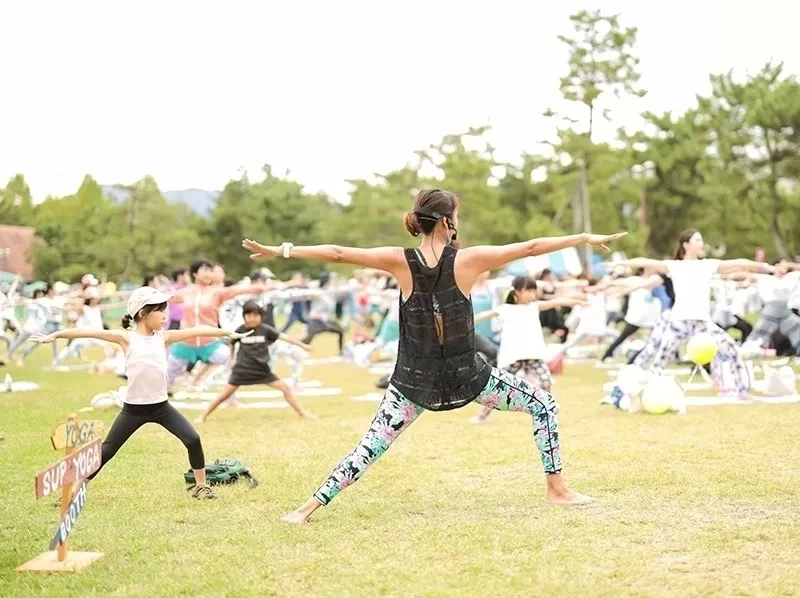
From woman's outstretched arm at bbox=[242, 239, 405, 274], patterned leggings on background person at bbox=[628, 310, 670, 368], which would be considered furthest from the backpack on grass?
patterned leggings on background person at bbox=[628, 310, 670, 368]

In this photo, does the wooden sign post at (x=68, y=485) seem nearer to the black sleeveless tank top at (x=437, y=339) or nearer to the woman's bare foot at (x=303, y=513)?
the woman's bare foot at (x=303, y=513)

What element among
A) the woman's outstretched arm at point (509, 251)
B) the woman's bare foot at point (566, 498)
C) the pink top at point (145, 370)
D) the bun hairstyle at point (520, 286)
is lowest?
the woman's bare foot at point (566, 498)

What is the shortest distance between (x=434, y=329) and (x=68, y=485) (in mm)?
2287

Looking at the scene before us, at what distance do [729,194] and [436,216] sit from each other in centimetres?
3672

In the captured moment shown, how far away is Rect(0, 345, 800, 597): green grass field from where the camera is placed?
5.28m

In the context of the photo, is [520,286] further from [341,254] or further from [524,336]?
[341,254]

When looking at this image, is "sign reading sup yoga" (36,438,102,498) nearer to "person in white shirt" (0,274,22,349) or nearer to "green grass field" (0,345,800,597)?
"green grass field" (0,345,800,597)

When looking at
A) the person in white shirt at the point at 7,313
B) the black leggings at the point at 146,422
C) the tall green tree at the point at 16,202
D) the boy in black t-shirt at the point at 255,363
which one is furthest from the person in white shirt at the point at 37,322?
the tall green tree at the point at 16,202

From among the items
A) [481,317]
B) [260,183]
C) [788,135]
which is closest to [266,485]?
[481,317]

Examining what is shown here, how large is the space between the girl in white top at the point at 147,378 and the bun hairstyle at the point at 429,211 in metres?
1.93

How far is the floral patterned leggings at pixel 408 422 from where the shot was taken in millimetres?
6656

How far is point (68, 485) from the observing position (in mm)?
5664

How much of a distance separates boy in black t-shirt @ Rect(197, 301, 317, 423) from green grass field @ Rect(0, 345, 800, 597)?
42.4 inches

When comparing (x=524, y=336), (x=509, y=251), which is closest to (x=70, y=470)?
(x=509, y=251)
